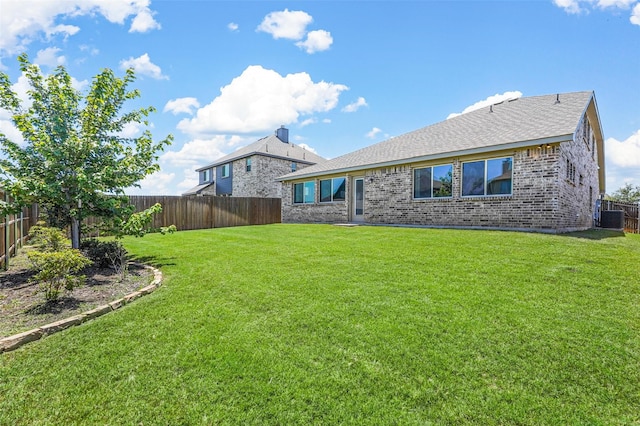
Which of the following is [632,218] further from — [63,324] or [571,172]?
[63,324]

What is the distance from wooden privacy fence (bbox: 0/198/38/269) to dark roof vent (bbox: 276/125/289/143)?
2134 cm

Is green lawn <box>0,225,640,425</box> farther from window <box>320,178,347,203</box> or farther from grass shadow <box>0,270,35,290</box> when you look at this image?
window <box>320,178,347,203</box>

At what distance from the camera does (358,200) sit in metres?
15.4

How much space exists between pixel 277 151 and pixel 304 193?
9.68 metres

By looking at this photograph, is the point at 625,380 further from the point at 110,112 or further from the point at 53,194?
the point at 110,112

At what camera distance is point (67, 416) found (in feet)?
6.53

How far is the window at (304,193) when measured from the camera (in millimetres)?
17773

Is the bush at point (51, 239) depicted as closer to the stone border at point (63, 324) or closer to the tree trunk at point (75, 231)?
the tree trunk at point (75, 231)

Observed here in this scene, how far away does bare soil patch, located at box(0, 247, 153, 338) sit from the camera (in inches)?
132

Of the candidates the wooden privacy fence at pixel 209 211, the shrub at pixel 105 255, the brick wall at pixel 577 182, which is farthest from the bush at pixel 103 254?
the brick wall at pixel 577 182

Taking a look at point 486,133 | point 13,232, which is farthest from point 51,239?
point 486,133

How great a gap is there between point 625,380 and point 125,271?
6565 millimetres

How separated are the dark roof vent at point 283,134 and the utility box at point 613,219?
951 inches

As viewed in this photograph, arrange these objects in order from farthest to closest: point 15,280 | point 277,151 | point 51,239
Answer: point 277,151 → point 15,280 → point 51,239
